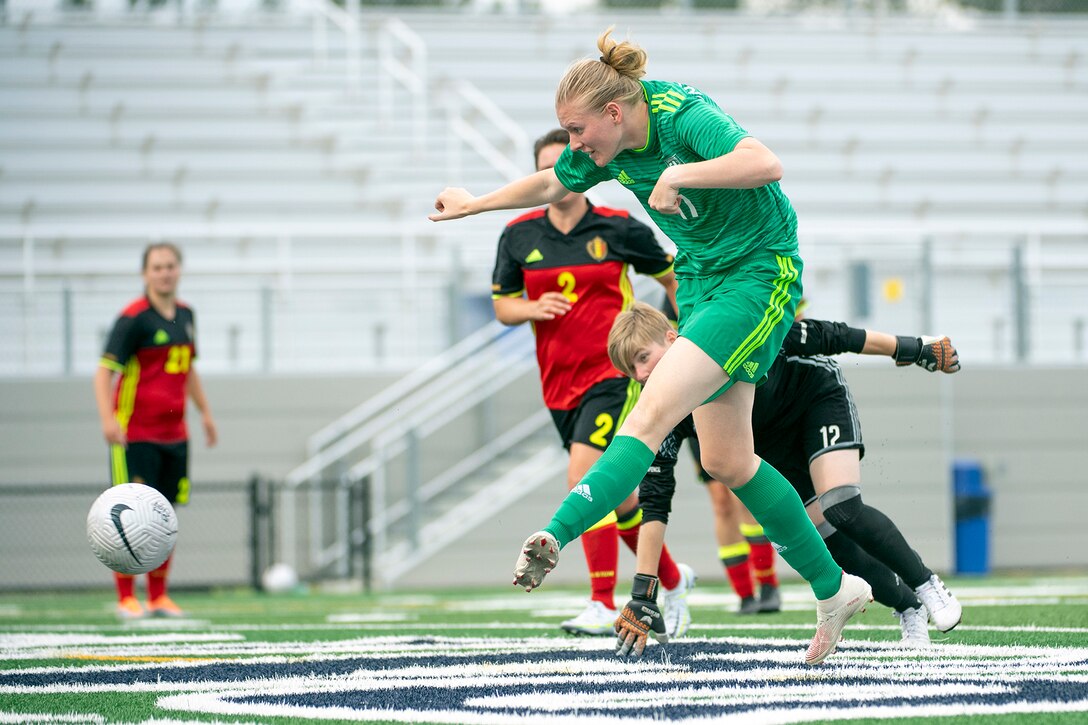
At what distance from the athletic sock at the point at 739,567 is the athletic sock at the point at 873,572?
244cm

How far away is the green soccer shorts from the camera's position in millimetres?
4227

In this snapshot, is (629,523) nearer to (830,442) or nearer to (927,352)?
(830,442)

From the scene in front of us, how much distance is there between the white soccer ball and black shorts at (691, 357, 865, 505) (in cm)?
803

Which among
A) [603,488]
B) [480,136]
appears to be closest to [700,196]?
[603,488]

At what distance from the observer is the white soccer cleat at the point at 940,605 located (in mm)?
5141

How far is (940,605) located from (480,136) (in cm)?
1475

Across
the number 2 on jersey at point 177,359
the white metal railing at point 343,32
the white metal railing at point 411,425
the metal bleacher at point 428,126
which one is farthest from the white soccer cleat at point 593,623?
the white metal railing at point 343,32

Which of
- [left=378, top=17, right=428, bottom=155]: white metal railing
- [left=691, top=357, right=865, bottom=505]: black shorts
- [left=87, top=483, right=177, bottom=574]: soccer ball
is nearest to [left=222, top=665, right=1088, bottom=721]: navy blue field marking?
[left=691, top=357, right=865, bottom=505]: black shorts

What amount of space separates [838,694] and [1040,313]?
→ 38.6 feet

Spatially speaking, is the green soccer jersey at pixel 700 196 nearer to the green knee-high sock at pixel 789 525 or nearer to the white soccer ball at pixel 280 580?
the green knee-high sock at pixel 789 525

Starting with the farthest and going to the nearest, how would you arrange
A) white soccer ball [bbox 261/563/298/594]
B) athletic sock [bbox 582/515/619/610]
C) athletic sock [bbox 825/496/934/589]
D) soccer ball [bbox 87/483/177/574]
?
1. white soccer ball [bbox 261/563/298/594]
2. athletic sock [bbox 582/515/619/610]
3. soccer ball [bbox 87/483/177/574]
4. athletic sock [bbox 825/496/934/589]

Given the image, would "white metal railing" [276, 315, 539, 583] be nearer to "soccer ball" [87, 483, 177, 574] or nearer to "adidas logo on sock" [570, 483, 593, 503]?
Result: "soccer ball" [87, 483, 177, 574]

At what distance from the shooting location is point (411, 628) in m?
6.80

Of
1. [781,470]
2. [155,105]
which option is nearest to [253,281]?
[155,105]
